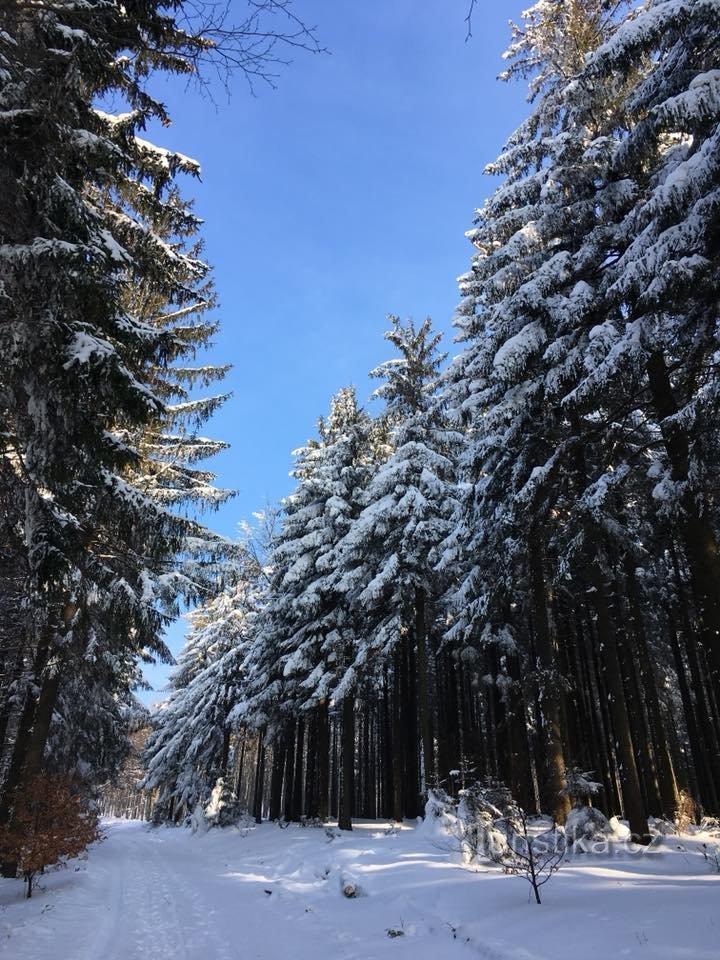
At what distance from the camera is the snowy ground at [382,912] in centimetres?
544

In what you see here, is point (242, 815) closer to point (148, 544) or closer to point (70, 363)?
point (148, 544)

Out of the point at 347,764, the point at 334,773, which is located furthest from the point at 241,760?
the point at 347,764

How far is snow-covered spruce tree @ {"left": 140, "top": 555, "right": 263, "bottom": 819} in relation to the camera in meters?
29.6

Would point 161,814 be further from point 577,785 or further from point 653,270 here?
point 653,270

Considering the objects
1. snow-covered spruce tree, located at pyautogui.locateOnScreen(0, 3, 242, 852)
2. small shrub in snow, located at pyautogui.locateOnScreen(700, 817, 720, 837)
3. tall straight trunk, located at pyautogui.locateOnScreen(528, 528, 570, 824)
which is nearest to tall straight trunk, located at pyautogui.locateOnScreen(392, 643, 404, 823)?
tall straight trunk, located at pyautogui.locateOnScreen(528, 528, 570, 824)

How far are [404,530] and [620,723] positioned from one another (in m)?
7.83

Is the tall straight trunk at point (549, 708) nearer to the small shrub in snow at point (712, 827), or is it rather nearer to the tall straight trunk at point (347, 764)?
the small shrub in snow at point (712, 827)

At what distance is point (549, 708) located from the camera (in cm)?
1199

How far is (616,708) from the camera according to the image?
11.5 m

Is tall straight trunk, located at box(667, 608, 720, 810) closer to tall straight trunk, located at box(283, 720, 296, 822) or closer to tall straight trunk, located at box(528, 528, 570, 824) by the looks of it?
tall straight trunk, located at box(528, 528, 570, 824)

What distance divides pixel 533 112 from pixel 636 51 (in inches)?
202

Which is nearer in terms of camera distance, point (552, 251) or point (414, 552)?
point (552, 251)

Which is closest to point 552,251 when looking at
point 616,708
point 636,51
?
point 636,51

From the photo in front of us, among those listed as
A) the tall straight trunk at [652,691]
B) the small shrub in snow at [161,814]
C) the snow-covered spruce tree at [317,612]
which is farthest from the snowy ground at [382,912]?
the small shrub in snow at [161,814]
